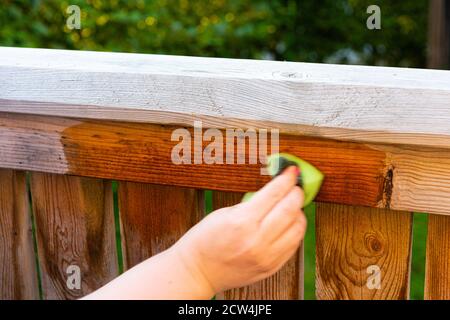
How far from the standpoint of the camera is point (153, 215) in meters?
1.55

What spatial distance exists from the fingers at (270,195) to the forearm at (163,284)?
146mm

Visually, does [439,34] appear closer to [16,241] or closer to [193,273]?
[16,241]

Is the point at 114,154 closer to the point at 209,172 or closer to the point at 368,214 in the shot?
the point at 209,172

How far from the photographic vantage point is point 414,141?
122cm

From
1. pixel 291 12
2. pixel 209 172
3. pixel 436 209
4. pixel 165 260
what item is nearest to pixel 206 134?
pixel 209 172

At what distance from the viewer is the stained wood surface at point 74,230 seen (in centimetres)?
160

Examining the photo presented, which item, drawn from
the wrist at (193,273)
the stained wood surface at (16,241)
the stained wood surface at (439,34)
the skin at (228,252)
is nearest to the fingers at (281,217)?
the skin at (228,252)

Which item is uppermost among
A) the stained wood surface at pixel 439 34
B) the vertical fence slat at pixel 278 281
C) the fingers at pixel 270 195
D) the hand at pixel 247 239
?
the stained wood surface at pixel 439 34

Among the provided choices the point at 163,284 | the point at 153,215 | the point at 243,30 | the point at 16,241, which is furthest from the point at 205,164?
the point at 243,30

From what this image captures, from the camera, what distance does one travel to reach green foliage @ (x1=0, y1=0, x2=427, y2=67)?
4.01 meters

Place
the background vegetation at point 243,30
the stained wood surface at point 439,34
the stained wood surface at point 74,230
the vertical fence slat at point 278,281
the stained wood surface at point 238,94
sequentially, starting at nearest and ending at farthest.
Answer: the stained wood surface at point 238,94
the vertical fence slat at point 278,281
the stained wood surface at point 74,230
the background vegetation at point 243,30
the stained wood surface at point 439,34

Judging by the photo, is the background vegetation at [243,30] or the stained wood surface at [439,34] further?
the stained wood surface at [439,34]

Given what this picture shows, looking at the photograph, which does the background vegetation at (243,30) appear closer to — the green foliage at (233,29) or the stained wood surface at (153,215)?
the green foliage at (233,29)

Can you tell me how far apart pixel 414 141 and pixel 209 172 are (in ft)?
1.31
